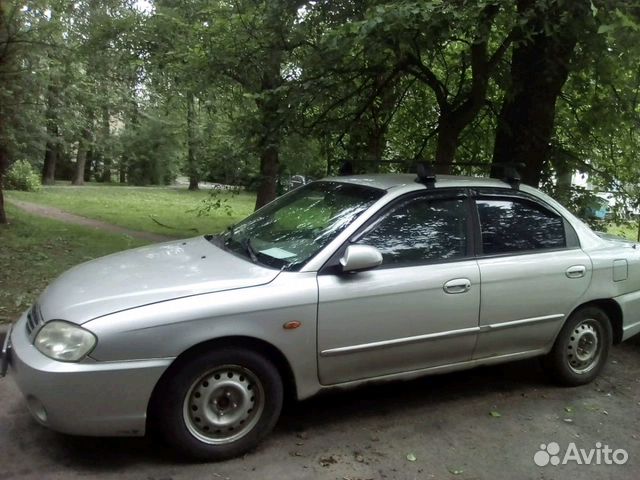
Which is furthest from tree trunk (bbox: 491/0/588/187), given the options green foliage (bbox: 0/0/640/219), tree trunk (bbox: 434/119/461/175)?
tree trunk (bbox: 434/119/461/175)

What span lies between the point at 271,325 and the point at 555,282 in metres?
2.17

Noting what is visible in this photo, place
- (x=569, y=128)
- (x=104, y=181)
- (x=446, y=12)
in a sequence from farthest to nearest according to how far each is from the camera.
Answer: (x=104, y=181) → (x=569, y=128) → (x=446, y=12)

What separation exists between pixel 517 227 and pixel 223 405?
8.00 feet

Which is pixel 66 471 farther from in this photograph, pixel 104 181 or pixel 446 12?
pixel 104 181

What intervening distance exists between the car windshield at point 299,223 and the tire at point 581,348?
1817mm

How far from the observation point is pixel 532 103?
7.23 meters

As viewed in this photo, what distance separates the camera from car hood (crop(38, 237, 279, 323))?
3158 millimetres

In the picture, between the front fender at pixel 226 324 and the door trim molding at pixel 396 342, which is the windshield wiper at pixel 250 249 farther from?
the door trim molding at pixel 396 342

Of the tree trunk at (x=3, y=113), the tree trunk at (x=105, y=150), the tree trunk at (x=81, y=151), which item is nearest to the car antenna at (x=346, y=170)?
the tree trunk at (x=3, y=113)

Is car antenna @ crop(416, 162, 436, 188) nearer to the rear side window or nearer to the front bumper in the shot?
the rear side window

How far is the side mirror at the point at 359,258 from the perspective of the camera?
3.47 meters

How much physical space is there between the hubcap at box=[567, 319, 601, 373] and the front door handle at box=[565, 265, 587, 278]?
406 millimetres

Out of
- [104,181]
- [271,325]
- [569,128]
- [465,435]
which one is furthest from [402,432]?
[104,181]

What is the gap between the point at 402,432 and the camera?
377cm
